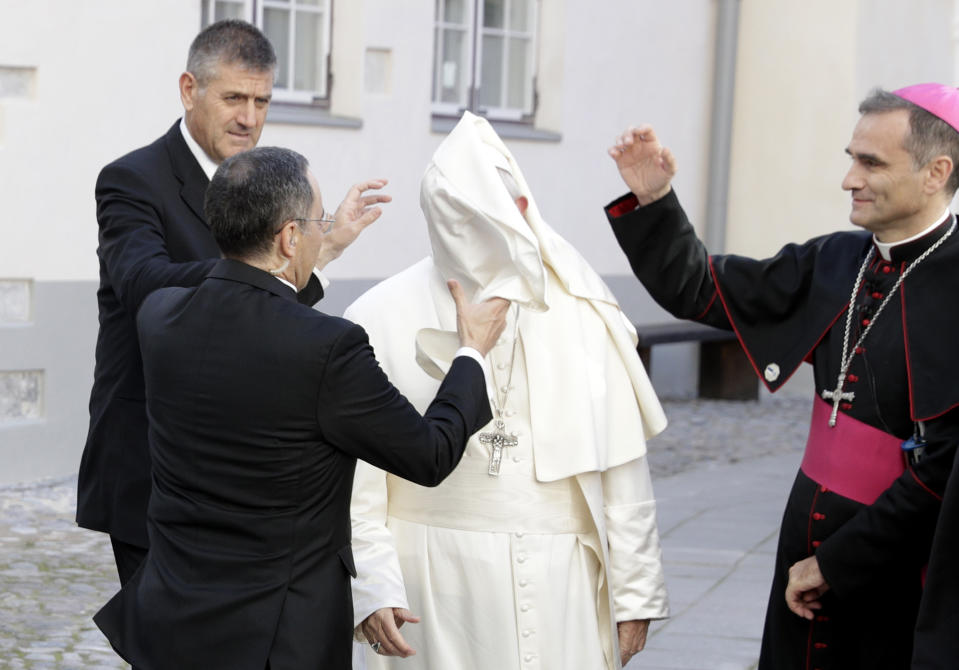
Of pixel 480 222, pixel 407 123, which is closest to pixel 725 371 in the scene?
pixel 407 123

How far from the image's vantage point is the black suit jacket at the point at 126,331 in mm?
3385

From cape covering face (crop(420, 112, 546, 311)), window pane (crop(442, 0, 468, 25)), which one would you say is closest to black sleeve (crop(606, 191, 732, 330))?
cape covering face (crop(420, 112, 546, 311))

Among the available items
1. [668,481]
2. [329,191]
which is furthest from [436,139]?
[668,481]

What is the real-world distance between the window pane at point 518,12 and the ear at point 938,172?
325 inches

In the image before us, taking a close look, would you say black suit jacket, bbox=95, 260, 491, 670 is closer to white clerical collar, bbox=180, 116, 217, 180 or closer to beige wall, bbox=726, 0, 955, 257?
white clerical collar, bbox=180, 116, 217, 180

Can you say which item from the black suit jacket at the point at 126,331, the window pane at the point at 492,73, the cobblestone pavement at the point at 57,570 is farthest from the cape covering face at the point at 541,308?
the window pane at the point at 492,73

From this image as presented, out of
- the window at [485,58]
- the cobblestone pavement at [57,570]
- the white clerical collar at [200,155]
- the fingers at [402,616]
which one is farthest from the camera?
the window at [485,58]

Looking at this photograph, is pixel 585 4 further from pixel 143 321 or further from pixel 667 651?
pixel 143 321

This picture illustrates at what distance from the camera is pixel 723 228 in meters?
12.8

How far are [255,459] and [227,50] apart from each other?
4.33 ft

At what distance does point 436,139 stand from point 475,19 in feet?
4.55

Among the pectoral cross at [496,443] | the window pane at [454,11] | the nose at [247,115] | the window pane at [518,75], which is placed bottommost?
the pectoral cross at [496,443]

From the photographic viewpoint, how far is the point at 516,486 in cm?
332

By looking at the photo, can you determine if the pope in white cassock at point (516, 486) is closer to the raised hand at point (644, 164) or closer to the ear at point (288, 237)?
the raised hand at point (644, 164)
